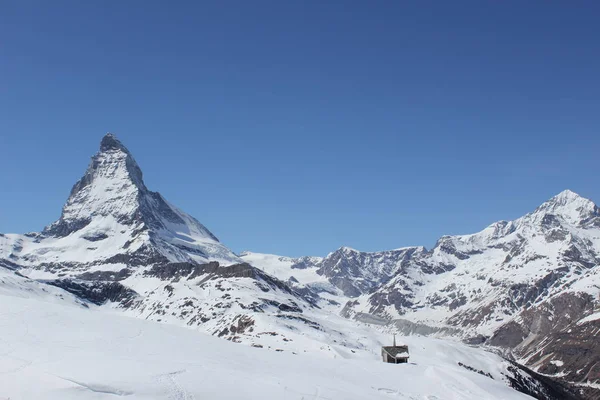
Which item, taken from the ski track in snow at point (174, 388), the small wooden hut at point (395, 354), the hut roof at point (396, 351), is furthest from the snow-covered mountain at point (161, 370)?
the hut roof at point (396, 351)

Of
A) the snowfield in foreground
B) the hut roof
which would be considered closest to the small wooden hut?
the hut roof

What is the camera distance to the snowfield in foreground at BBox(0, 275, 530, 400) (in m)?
42.2

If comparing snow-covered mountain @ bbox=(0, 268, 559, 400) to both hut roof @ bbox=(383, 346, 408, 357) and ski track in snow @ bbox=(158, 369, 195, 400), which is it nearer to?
ski track in snow @ bbox=(158, 369, 195, 400)

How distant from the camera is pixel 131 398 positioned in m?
40.3

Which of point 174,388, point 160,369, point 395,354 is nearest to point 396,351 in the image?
point 395,354

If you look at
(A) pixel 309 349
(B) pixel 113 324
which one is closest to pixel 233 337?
(A) pixel 309 349

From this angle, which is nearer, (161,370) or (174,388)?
(174,388)

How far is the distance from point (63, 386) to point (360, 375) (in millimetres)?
37418

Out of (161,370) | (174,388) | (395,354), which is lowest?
(174,388)

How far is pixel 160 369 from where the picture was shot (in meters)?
49.9

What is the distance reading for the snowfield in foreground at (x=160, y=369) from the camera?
4225 cm

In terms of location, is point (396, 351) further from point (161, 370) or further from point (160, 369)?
point (161, 370)

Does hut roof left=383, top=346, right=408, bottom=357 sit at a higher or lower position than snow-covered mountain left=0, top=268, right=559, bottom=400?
higher

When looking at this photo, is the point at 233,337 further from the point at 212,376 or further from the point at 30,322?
the point at 212,376
